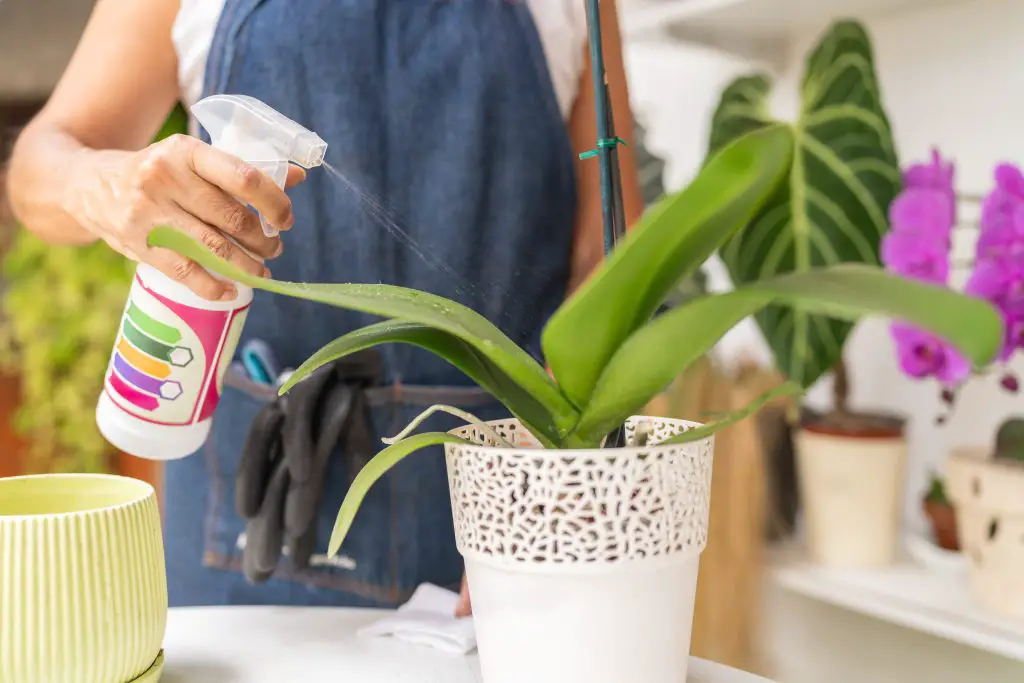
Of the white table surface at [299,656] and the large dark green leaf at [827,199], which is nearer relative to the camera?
the white table surface at [299,656]

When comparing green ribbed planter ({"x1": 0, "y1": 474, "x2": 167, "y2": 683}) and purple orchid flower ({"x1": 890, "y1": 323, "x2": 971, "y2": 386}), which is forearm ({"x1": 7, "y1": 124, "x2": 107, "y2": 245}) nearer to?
green ribbed planter ({"x1": 0, "y1": 474, "x2": 167, "y2": 683})

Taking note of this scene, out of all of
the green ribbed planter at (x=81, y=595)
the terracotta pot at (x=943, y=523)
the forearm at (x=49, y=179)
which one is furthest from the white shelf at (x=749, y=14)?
the green ribbed planter at (x=81, y=595)

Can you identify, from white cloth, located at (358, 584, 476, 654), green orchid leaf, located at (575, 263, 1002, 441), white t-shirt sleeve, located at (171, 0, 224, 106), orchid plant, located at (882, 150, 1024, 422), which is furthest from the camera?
orchid plant, located at (882, 150, 1024, 422)

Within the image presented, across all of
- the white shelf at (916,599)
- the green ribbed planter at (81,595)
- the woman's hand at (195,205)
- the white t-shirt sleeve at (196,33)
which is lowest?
the white shelf at (916,599)

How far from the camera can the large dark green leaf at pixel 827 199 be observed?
956 mm

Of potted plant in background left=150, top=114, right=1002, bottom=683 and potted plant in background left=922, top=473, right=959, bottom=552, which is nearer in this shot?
potted plant in background left=150, top=114, right=1002, bottom=683

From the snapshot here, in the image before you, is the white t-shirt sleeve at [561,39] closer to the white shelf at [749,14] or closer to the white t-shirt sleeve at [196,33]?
the white t-shirt sleeve at [196,33]

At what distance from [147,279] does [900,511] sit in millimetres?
916

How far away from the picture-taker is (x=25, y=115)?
66cm

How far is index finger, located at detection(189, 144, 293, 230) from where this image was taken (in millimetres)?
373

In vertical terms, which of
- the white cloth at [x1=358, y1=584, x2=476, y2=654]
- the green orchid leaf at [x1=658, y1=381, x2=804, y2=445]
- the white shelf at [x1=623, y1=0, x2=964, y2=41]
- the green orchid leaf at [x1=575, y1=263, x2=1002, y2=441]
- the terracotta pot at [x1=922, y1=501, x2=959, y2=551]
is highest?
the white shelf at [x1=623, y1=0, x2=964, y2=41]

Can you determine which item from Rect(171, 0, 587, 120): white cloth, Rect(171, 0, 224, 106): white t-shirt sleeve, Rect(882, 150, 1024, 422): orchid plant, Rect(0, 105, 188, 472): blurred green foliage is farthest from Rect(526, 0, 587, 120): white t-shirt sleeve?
Rect(0, 105, 188, 472): blurred green foliage

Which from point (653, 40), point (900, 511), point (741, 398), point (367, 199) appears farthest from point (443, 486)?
point (653, 40)

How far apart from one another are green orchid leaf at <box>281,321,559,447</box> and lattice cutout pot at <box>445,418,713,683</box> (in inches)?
1.3
